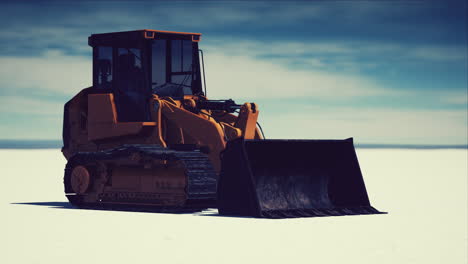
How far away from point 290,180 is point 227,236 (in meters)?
4.60

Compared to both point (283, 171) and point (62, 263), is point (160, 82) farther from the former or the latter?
point (62, 263)

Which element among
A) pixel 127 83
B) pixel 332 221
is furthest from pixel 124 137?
pixel 332 221

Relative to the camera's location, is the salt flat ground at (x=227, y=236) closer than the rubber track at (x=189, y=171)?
Yes

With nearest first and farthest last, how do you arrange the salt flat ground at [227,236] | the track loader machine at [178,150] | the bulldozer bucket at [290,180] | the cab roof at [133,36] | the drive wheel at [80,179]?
the salt flat ground at [227,236] < the bulldozer bucket at [290,180] < the track loader machine at [178,150] < the cab roof at [133,36] < the drive wheel at [80,179]

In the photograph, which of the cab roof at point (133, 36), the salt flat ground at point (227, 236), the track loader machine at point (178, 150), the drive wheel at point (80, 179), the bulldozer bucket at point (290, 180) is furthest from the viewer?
the drive wheel at point (80, 179)

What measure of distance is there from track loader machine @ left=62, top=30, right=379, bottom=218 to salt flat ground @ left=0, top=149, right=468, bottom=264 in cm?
64

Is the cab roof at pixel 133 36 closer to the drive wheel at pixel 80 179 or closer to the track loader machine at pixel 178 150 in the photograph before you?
the track loader machine at pixel 178 150

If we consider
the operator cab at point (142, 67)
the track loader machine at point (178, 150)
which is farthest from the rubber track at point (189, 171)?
the operator cab at point (142, 67)

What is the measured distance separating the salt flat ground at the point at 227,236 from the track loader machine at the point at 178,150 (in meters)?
0.64

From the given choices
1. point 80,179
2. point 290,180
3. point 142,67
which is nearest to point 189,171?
point 290,180

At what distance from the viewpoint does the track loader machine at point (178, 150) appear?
61.3 feet

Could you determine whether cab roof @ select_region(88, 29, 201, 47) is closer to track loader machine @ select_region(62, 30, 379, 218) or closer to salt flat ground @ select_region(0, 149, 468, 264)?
track loader machine @ select_region(62, 30, 379, 218)

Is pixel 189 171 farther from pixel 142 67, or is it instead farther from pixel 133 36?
pixel 133 36

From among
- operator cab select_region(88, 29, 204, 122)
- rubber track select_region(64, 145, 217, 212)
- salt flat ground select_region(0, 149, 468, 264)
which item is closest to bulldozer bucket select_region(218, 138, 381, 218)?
salt flat ground select_region(0, 149, 468, 264)
